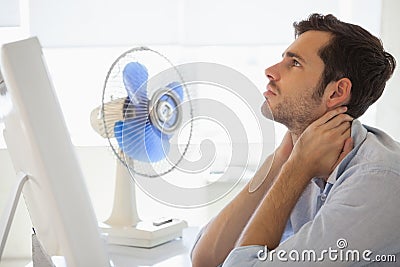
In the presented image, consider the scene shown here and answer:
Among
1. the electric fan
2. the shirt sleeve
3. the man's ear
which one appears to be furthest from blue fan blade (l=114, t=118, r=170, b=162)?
the shirt sleeve

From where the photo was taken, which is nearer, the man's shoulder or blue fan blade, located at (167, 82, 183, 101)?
the man's shoulder

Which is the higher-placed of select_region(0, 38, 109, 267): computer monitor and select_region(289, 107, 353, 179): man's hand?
select_region(0, 38, 109, 267): computer monitor

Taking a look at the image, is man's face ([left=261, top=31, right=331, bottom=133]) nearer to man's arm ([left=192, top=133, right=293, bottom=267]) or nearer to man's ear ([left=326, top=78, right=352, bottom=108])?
man's ear ([left=326, top=78, right=352, bottom=108])

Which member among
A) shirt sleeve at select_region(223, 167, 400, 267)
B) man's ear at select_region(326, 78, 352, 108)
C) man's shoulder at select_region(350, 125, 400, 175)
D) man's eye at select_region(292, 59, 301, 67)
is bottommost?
shirt sleeve at select_region(223, 167, 400, 267)

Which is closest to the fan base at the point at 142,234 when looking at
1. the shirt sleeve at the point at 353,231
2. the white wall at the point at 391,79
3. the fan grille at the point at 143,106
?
the fan grille at the point at 143,106

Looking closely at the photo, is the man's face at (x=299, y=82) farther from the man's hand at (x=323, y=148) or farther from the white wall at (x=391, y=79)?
the white wall at (x=391, y=79)

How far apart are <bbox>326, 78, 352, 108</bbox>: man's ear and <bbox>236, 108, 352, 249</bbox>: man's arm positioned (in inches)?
1.6

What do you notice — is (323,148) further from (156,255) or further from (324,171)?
(156,255)

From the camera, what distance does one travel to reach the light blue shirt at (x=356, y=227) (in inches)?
52.3

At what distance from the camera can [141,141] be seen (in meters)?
1.88

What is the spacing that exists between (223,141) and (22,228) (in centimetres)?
198

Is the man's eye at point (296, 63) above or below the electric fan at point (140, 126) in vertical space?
above

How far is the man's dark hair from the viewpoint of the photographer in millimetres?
1564

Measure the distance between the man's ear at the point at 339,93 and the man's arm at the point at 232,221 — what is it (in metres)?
0.22
